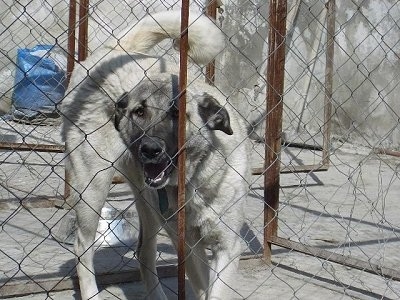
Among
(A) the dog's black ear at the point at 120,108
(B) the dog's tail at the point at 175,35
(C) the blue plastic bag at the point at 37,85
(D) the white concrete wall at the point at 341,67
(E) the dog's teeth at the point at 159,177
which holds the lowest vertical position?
(E) the dog's teeth at the point at 159,177

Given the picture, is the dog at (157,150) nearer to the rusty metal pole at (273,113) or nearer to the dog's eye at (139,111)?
the dog's eye at (139,111)

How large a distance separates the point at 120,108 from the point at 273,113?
1141 mm

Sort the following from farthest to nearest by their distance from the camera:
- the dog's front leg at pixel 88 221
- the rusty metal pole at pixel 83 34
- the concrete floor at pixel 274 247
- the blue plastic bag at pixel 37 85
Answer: the blue plastic bag at pixel 37 85 < the rusty metal pole at pixel 83 34 < the concrete floor at pixel 274 247 < the dog's front leg at pixel 88 221

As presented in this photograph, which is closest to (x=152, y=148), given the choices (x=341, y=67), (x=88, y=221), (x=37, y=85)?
(x=88, y=221)

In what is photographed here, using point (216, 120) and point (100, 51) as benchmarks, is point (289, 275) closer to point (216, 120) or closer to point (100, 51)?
point (216, 120)

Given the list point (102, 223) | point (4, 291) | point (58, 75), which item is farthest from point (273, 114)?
point (58, 75)

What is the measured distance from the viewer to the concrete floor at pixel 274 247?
3.98 metres

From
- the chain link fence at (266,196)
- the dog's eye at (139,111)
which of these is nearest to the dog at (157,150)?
the dog's eye at (139,111)

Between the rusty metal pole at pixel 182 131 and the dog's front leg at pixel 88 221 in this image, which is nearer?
the rusty metal pole at pixel 182 131

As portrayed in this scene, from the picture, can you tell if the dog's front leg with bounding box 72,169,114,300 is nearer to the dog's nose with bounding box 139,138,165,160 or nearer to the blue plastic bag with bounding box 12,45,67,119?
the dog's nose with bounding box 139,138,165,160

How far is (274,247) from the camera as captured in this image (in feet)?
16.0

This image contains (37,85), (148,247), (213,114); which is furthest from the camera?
(37,85)

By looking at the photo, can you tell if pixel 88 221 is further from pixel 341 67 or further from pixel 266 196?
pixel 341 67

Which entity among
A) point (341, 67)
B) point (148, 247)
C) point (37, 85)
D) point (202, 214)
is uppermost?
point (37, 85)
